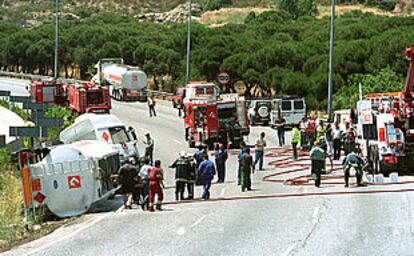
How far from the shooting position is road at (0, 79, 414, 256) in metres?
18.2

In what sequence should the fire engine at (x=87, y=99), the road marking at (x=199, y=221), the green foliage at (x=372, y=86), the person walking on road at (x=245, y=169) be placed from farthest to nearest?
the green foliage at (x=372, y=86), the fire engine at (x=87, y=99), the person walking on road at (x=245, y=169), the road marking at (x=199, y=221)

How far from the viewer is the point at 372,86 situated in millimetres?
55375

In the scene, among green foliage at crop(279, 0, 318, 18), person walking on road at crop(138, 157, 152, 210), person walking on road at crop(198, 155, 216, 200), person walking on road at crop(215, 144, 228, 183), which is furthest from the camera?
green foliage at crop(279, 0, 318, 18)

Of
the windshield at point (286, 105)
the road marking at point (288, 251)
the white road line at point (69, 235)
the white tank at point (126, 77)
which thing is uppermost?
the white tank at point (126, 77)

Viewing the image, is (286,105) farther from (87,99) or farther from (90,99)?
(87,99)

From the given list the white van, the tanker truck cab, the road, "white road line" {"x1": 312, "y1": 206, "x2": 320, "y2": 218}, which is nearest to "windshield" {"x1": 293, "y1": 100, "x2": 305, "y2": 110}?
the white van

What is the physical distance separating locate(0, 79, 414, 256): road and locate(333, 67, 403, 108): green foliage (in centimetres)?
2670

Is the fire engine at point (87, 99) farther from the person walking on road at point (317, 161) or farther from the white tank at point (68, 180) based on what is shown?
the white tank at point (68, 180)

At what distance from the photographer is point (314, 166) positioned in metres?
28.2

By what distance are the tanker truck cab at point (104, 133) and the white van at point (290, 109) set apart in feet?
61.8

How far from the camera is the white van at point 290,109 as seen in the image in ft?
169

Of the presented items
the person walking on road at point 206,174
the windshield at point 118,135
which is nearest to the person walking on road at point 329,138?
the windshield at point 118,135

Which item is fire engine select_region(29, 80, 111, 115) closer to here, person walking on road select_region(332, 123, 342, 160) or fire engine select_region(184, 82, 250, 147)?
fire engine select_region(184, 82, 250, 147)

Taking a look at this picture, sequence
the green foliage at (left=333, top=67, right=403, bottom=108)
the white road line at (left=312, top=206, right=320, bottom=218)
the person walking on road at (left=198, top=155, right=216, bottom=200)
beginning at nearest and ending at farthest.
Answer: the white road line at (left=312, top=206, right=320, bottom=218)
the person walking on road at (left=198, top=155, right=216, bottom=200)
the green foliage at (left=333, top=67, right=403, bottom=108)
